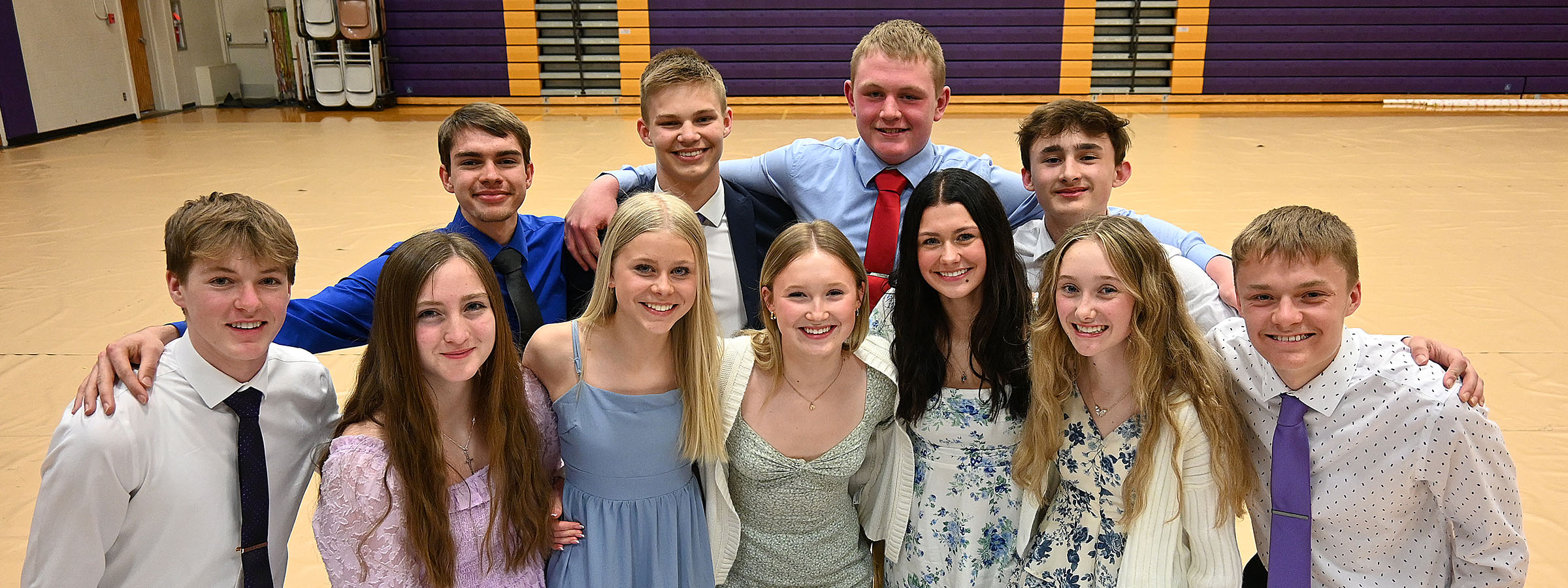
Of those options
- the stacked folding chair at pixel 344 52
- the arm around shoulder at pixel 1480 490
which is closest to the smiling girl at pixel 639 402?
the arm around shoulder at pixel 1480 490

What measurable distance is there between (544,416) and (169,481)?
0.72 metres

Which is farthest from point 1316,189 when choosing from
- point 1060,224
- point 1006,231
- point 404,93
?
point 404,93

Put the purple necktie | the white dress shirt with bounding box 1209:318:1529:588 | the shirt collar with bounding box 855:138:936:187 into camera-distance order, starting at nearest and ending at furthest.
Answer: the white dress shirt with bounding box 1209:318:1529:588, the purple necktie, the shirt collar with bounding box 855:138:936:187

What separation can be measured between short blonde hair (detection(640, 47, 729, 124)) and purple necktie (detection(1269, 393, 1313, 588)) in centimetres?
160

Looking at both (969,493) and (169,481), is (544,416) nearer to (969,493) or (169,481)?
(169,481)

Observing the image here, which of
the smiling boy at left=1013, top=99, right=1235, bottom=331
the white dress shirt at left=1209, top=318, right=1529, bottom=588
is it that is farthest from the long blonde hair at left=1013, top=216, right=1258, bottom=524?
the smiling boy at left=1013, top=99, right=1235, bottom=331

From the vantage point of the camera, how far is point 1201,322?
252 centimetres

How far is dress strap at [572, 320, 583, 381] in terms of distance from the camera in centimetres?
215

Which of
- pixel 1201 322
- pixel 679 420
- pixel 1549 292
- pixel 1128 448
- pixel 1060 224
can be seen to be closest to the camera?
pixel 1128 448

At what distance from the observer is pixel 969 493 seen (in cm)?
216

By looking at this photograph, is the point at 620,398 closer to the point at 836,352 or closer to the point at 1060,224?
the point at 836,352

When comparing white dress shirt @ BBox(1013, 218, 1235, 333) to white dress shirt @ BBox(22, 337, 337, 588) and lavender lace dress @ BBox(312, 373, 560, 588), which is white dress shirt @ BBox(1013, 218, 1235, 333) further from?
white dress shirt @ BBox(22, 337, 337, 588)

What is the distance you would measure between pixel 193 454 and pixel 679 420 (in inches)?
37.3

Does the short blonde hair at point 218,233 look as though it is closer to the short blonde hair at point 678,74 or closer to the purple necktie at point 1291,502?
the short blonde hair at point 678,74
